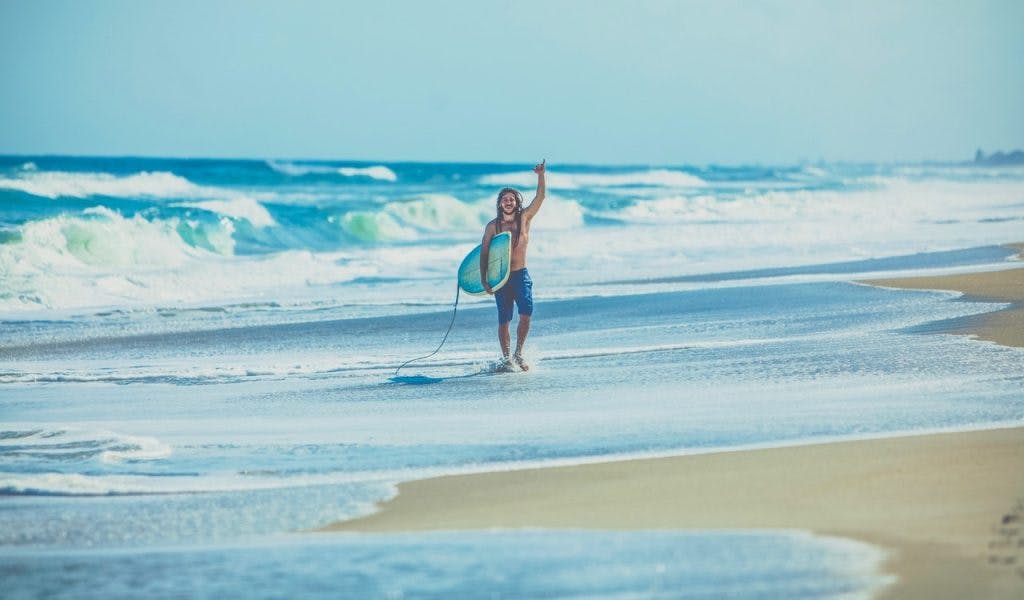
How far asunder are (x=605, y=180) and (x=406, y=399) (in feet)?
205

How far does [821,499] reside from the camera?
520 cm

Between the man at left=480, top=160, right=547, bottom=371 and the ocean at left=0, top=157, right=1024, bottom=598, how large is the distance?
1.11 ft

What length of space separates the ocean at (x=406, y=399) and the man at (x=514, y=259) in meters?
0.34

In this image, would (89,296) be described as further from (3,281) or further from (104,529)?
(104,529)

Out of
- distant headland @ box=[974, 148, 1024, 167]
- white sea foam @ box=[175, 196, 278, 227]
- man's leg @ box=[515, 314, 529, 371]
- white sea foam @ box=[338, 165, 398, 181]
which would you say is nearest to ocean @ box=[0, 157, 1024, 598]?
man's leg @ box=[515, 314, 529, 371]

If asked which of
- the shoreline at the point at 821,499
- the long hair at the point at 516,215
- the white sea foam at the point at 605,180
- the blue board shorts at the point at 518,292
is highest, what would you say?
the white sea foam at the point at 605,180

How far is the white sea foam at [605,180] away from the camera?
2515 inches

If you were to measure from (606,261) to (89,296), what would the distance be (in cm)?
852

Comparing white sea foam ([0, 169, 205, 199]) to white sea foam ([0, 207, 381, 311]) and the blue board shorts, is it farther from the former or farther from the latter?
the blue board shorts

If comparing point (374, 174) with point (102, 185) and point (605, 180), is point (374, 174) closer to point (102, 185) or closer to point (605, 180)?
point (605, 180)

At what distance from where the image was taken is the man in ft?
30.6

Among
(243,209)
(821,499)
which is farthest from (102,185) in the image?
(821,499)

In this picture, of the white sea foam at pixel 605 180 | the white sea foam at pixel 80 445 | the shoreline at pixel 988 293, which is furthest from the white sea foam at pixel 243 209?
the white sea foam at pixel 605 180

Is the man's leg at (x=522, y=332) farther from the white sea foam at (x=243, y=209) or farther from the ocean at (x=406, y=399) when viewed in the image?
the white sea foam at (x=243, y=209)
